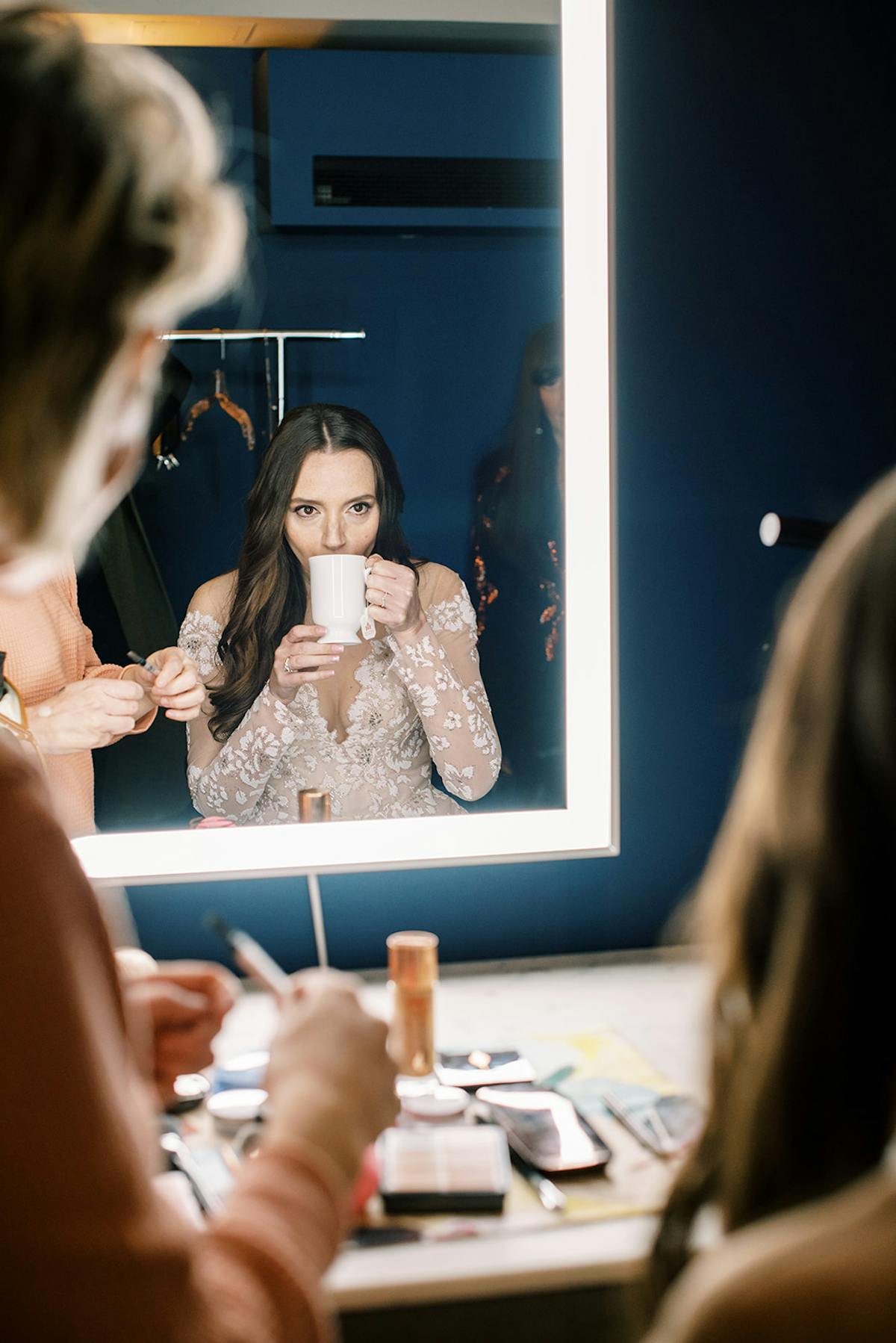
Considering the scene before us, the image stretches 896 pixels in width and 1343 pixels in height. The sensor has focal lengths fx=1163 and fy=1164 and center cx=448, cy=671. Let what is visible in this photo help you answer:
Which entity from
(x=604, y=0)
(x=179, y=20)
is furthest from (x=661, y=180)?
(x=179, y=20)

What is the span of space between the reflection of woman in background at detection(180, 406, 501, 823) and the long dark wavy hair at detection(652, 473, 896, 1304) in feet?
3.89

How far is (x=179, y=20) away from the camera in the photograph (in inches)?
63.1

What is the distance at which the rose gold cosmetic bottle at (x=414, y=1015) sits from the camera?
Answer: 1.31 metres

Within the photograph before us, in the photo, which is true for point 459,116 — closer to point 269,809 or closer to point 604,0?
point 604,0

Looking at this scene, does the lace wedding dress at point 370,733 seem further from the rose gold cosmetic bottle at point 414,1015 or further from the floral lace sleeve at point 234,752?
the rose gold cosmetic bottle at point 414,1015

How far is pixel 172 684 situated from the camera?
5.45 ft

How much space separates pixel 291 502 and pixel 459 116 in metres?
0.61

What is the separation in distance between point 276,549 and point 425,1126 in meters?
0.81

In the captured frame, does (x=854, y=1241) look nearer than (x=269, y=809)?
Yes

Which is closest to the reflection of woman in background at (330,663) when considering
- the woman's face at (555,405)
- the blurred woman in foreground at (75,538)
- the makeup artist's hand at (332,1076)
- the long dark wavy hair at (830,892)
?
the woman's face at (555,405)

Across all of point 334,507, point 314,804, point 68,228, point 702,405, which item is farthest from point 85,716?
point 68,228

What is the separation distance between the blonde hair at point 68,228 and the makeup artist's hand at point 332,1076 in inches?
15.9

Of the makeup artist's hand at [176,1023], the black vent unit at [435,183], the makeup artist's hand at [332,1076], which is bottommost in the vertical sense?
the makeup artist's hand at [176,1023]

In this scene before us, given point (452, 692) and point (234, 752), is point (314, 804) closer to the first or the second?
point (234, 752)
